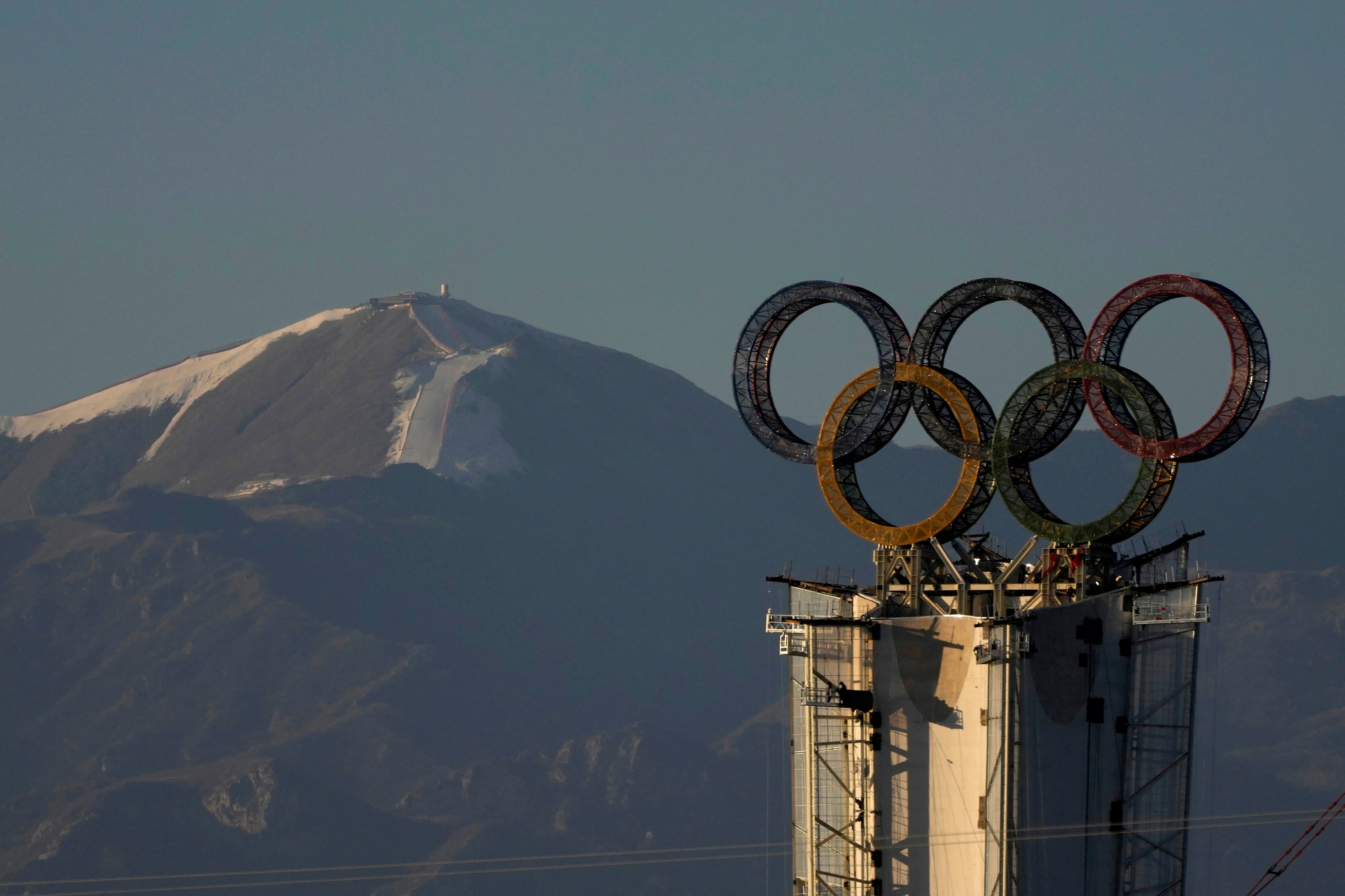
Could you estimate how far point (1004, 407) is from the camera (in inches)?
4688

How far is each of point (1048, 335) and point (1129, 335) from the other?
5081 mm

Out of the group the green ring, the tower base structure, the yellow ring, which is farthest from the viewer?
the yellow ring

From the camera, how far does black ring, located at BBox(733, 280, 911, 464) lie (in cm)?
12188

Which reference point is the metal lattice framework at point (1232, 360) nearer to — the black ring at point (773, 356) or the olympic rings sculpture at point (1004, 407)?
the olympic rings sculpture at point (1004, 407)

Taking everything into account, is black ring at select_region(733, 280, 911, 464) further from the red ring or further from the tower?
the red ring

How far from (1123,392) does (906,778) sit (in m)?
23.1

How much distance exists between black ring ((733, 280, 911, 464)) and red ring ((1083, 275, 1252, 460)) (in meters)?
10.9

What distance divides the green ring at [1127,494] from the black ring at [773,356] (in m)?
6.54

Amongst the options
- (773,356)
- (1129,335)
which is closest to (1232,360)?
(1129,335)

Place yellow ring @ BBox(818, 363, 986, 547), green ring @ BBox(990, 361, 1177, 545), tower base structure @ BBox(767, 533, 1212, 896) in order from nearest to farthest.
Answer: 1. tower base structure @ BBox(767, 533, 1212, 896)
2. green ring @ BBox(990, 361, 1177, 545)
3. yellow ring @ BBox(818, 363, 986, 547)

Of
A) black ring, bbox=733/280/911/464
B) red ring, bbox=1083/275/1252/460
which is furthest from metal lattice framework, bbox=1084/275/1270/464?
black ring, bbox=733/280/911/464

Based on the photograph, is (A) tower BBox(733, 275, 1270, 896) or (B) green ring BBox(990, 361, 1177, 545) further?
(B) green ring BBox(990, 361, 1177, 545)

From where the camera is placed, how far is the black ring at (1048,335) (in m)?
120

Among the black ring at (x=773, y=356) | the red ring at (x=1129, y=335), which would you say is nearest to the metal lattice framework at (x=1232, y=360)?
the red ring at (x=1129, y=335)
